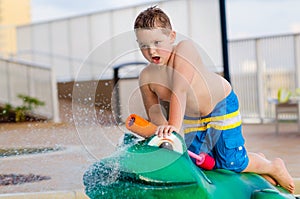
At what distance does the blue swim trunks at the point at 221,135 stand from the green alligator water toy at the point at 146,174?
275 millimetres

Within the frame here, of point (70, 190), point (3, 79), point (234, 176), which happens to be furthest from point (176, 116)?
point (3, 79)

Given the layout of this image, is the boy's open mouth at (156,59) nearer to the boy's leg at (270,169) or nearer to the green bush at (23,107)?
the boy's leg at (270,169)

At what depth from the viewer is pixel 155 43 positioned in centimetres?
226

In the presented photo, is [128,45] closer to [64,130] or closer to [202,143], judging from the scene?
[202,143]

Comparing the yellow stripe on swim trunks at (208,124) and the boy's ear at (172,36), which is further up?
the boy's ear at (172,36)

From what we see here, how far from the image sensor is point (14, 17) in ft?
75.7

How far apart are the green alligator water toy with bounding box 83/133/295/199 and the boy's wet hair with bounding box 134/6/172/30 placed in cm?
40

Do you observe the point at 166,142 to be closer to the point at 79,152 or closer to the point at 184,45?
the point at 184,45

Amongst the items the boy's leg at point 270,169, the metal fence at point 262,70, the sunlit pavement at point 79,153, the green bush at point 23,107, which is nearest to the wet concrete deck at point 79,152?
the sunlit pavement at point 79,153

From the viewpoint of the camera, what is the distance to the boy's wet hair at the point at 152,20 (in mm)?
2268

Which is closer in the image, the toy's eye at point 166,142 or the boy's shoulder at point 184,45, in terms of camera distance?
the toy's eye at point 166,142

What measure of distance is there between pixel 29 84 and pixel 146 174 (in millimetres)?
12507

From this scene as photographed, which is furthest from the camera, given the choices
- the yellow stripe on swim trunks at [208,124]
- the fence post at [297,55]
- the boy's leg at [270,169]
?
the fence post at [297,55]

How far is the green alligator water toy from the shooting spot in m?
2.14
